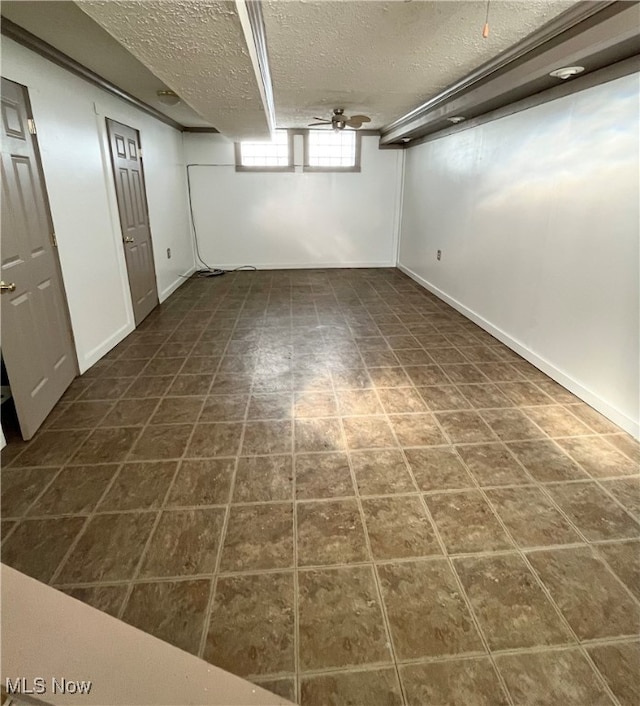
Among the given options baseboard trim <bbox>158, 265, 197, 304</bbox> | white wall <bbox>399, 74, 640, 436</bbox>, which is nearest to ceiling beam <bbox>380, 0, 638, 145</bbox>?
white wall <bbox>399, 74, 640, 436</bbox>

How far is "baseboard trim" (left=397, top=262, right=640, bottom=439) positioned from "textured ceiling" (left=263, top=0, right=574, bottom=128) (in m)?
2.19

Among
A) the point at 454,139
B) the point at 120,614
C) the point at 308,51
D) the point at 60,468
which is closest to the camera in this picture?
the point at 120,614

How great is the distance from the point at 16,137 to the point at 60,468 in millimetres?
1882

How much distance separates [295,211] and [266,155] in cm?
98

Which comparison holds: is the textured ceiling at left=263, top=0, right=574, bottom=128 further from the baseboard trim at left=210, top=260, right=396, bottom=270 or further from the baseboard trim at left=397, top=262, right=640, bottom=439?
the baseboard trim at left=210, top=260, right=396, bottom=270

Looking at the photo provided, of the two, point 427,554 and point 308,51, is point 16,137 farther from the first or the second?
point 427,554

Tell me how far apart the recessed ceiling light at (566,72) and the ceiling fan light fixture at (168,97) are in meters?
3.26

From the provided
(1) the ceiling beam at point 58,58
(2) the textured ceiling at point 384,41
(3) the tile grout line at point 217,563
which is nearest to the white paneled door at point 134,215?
(1) the ceiling beam at point 58,58

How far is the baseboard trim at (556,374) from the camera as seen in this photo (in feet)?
8.29

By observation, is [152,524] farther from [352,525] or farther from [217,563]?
[352,525]

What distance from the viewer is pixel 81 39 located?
261 cm

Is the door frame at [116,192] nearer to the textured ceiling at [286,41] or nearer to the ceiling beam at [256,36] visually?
the textured ceiling at [286,41]

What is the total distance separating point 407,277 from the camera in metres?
6.61

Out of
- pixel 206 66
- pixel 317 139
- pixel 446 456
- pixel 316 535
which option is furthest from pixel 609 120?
pixel 317 139
